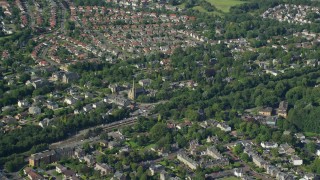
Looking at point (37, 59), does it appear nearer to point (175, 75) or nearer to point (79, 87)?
point (79, 87)

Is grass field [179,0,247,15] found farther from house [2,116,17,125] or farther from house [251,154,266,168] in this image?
house [251,154,266,168]

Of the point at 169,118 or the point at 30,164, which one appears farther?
the point at 169,118

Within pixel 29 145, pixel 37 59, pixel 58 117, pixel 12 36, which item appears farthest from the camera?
pixel 12 36

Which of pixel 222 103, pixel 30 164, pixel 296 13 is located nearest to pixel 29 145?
pixel 30 164

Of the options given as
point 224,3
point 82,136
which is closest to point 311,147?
point 82,136

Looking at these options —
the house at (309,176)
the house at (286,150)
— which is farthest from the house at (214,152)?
the house at (309,176)

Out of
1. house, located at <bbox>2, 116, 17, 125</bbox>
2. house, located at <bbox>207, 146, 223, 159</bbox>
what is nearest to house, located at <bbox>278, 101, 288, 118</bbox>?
house, located at <bbox>207, 146, 223, 159</bbox>

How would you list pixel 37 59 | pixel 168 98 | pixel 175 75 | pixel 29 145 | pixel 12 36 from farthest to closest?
pixel 12 36 < pixel 37 59 < pixel 175 75 < pixel 168 98 < pixel 29 145
